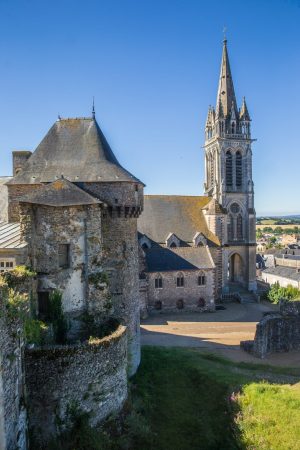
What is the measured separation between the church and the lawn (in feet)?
52.4

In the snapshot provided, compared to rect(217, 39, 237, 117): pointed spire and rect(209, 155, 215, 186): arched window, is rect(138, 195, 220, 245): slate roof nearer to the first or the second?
rect(209, 155, 215, 186): arched window

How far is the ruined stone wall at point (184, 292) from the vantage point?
38.9 metres

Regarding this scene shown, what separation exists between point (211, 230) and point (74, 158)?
27.0 meters

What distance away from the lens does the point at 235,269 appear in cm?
5212

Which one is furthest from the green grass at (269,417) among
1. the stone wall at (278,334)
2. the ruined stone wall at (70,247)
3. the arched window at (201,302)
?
A: the arched window at (201,302)

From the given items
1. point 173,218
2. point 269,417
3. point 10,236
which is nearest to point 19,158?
point 10,236

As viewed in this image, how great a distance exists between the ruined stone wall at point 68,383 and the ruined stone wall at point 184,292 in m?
23.6

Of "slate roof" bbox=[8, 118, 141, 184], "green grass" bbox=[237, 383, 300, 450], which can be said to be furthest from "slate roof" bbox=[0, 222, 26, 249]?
"green grass" bbox=[237, 383, 300, 450]

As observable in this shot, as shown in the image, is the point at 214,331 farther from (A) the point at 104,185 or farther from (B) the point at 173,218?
(A) the point at 104,185

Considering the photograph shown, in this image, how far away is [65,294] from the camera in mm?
18375

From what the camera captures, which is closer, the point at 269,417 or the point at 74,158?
the point at 269,417

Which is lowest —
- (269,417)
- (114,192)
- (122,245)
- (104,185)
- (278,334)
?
(269,417)

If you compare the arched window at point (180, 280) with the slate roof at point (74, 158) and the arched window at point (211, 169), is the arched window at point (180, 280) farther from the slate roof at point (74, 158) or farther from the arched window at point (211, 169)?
the slate roof at point (74, 158)

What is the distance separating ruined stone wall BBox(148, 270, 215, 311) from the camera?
3888cm
